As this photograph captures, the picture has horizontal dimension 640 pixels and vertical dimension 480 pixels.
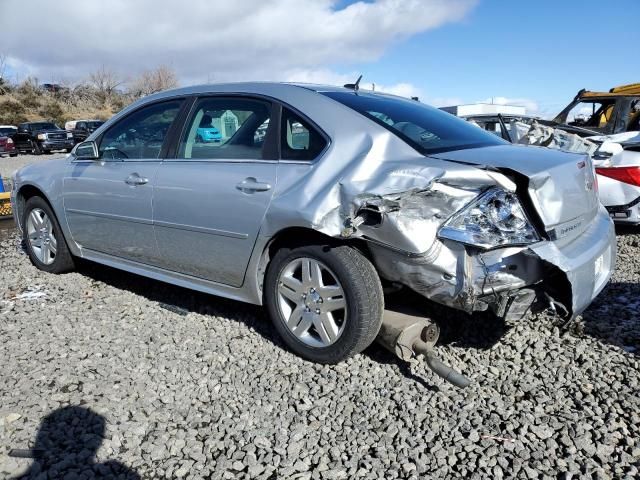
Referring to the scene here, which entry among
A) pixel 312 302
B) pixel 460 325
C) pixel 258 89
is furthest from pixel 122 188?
A: pixel 460 325

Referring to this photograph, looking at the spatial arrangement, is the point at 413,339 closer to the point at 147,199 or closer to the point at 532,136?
the point at 147,199

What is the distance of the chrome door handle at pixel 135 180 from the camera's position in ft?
12.6

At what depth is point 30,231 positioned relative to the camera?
5168 millimetres

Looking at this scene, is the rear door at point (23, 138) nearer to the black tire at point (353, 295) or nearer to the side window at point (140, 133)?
the side window at point (140, 133)

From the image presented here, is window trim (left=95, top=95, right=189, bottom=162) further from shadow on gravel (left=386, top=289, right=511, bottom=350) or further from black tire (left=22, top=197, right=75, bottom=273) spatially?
shadow on gravel (left=386, top=289, right=511, bottom=350)

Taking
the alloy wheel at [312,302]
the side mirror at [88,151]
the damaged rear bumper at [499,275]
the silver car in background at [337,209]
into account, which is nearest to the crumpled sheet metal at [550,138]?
the silver car in background at [337,209]

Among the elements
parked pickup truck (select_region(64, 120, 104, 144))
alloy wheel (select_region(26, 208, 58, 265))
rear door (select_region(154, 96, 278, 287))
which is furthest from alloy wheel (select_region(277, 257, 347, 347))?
parked pickup truck (select_region(64, 120, 104, 144))

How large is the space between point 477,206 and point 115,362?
7.67 ft

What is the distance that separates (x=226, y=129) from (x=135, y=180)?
810mm

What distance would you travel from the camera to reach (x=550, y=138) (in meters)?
6.52

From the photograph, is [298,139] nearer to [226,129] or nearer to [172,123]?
[226,129]

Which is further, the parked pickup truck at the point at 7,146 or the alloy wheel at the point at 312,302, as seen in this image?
the parked pickup truck at the point at 7,146

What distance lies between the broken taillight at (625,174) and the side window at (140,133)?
4513mm

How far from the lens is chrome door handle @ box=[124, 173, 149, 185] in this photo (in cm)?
383
